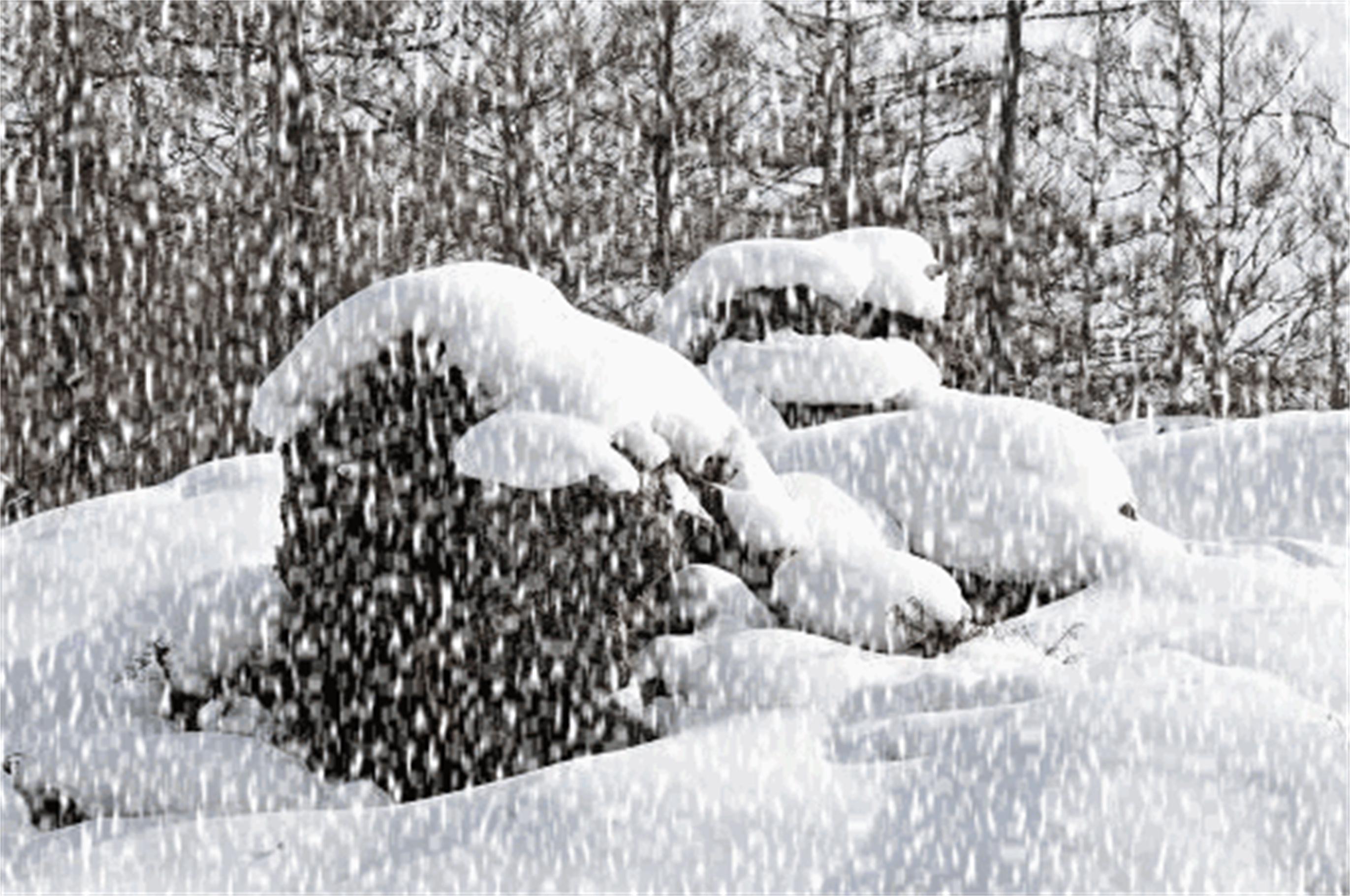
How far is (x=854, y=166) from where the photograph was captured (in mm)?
18547

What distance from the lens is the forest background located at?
13.3m

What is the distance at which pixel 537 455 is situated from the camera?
559 cm

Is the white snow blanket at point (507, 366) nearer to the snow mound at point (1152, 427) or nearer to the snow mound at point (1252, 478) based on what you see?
the snow mound at point (1252, 478)

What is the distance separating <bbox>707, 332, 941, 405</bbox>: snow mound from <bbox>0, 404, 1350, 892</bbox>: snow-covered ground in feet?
11.4

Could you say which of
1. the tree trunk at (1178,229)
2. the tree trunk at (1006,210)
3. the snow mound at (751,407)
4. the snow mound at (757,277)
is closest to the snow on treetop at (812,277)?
the snow mound at (757,277)

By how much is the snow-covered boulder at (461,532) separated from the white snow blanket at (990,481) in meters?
2.28

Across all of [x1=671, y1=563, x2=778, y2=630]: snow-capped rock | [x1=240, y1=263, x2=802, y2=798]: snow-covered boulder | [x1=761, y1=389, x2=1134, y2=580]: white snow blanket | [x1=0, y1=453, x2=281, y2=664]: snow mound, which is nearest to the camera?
[x1=240, y1=263, x2=802, y2=798]: snow-covered boulder

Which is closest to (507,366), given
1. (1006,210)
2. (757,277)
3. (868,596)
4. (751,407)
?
(868,596)

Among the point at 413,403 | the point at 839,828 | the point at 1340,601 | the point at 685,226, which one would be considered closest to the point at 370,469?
the point at 413,403

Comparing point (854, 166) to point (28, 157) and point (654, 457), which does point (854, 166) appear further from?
point (654, 457)

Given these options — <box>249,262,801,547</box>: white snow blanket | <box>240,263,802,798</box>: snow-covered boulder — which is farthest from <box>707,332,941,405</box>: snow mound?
<box>240,263,802,798</box>: snow-covered boulder

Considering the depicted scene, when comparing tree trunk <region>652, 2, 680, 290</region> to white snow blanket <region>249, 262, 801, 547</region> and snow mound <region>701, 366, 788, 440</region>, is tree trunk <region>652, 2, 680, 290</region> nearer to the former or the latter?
snow mound <region>701, 366, 788, 440</region>

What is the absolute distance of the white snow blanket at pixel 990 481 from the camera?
774cm

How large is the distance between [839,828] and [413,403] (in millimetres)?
2718
